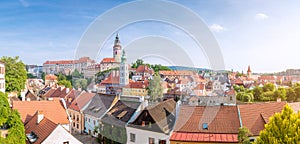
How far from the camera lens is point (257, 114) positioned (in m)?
12.4

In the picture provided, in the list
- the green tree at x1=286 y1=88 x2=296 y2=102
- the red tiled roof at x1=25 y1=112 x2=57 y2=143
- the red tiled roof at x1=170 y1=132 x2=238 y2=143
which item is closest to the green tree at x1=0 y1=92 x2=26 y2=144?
the red tiled roof at x1=25 y1=112 x2=57 y2=143

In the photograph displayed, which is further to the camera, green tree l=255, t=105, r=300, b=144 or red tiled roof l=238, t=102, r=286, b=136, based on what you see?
red tiled roof l=238, t=102, r=286, b=136

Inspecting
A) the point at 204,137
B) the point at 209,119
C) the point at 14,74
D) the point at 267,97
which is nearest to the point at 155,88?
the point at 267,97

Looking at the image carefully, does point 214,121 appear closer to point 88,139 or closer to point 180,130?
point 180,130

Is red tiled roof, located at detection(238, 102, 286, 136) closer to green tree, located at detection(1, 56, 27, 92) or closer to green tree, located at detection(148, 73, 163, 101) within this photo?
green tree, located at detection(148, 73, 163, 101)

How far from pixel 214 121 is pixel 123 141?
207 inches

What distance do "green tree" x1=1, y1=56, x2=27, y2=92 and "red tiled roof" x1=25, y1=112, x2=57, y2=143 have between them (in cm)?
1584

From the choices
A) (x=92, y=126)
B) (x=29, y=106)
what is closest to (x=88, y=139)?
(x=92, y=126)

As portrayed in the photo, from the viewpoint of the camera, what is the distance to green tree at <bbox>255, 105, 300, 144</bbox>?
7874 mm

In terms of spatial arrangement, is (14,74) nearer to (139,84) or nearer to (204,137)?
(139,84)

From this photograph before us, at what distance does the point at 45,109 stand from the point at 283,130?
13509 mm

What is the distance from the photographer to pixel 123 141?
13.7 m

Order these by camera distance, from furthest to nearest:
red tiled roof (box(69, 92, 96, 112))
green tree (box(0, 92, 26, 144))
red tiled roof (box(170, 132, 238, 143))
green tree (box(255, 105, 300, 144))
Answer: red tiled roof (box(69, 92, 96, 112)) < red tiled roof (box(170, 132, 238, 143)) < green tree (box(0, 92, 26, 144)) < green tree (box(255, 105, 300, 144))

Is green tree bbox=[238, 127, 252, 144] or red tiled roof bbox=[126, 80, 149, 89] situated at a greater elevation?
red tiled roof bbox=[126, 80, 149, 89]
